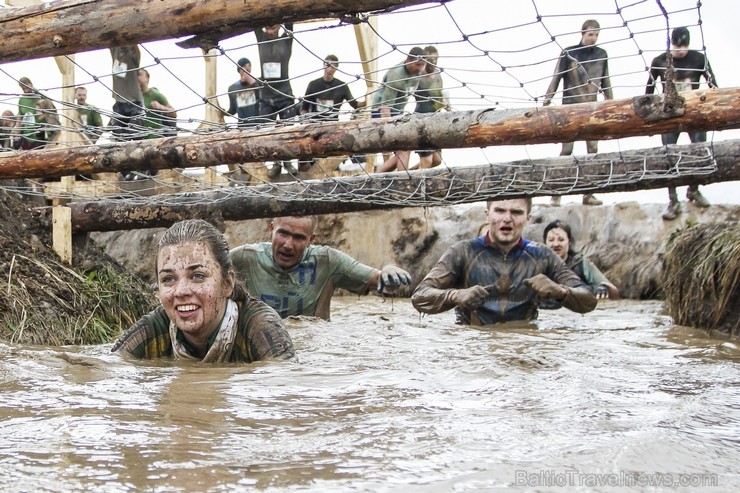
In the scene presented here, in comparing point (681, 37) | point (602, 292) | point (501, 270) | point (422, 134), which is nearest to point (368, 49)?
point (681, 37)

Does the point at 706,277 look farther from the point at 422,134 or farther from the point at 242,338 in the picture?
the point at 242,338

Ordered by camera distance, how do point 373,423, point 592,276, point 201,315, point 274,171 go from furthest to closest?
point 274,171 < point 592,276 < point 201,315 < point 373,423

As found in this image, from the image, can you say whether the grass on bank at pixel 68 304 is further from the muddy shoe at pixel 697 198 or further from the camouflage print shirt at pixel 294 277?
the muddy shoe at pixel 697 198

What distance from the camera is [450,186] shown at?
6.90 metres

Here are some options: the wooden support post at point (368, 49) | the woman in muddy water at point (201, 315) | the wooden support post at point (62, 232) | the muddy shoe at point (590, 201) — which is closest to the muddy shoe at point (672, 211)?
the muddy shoe at point (590, 201)

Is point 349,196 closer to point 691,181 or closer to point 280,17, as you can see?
point 691,181

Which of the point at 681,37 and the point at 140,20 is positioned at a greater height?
the point at 681,37

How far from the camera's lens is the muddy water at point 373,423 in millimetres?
2406

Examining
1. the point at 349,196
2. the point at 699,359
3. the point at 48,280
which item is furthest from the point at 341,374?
the point at 48,280

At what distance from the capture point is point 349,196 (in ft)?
23.3

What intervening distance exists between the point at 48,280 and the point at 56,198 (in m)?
0.84

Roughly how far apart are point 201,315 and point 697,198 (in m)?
7.80

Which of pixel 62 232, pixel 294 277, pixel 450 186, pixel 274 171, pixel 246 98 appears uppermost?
pixel 246 98

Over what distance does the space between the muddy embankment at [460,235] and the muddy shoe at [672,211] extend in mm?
65
